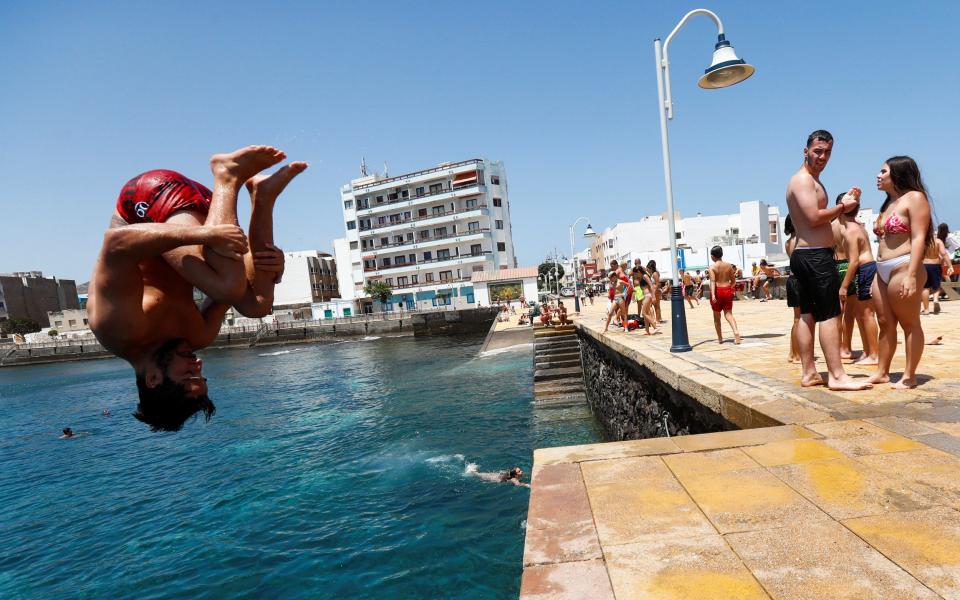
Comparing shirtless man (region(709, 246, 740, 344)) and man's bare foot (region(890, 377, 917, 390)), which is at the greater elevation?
shirtless man (region(709, 246, 740, 344))

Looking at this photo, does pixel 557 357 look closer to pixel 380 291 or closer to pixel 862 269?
pixel 862 269

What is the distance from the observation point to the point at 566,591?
78.7 inches

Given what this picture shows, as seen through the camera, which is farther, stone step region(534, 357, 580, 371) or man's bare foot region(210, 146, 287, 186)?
stone step region(534, 357, 580, 371)

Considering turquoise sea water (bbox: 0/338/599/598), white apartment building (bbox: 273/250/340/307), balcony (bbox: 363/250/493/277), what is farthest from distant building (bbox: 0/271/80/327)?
turquoise sea water (bbox: 0/338/599/598)

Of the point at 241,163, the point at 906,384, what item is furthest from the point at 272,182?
the point at 906,384

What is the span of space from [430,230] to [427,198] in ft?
12.8

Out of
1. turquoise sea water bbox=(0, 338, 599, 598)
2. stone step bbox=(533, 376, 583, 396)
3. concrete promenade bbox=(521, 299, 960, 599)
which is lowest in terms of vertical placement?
turquoise sea water bbox=(0, 338, 599, 598)

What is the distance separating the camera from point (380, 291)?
205ft

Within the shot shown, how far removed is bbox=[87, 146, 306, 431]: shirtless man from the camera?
2131mm

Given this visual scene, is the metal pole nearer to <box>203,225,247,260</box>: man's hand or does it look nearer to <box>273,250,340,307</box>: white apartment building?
<box>203,225,247,260</box>: man's hand

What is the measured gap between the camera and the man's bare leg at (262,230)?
253cm

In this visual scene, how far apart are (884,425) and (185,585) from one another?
29.3ft

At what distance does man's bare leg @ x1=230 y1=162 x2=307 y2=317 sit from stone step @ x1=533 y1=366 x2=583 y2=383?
560 inches

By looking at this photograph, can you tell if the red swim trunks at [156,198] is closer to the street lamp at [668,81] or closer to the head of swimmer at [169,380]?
the head of swimmer at [169,380]
